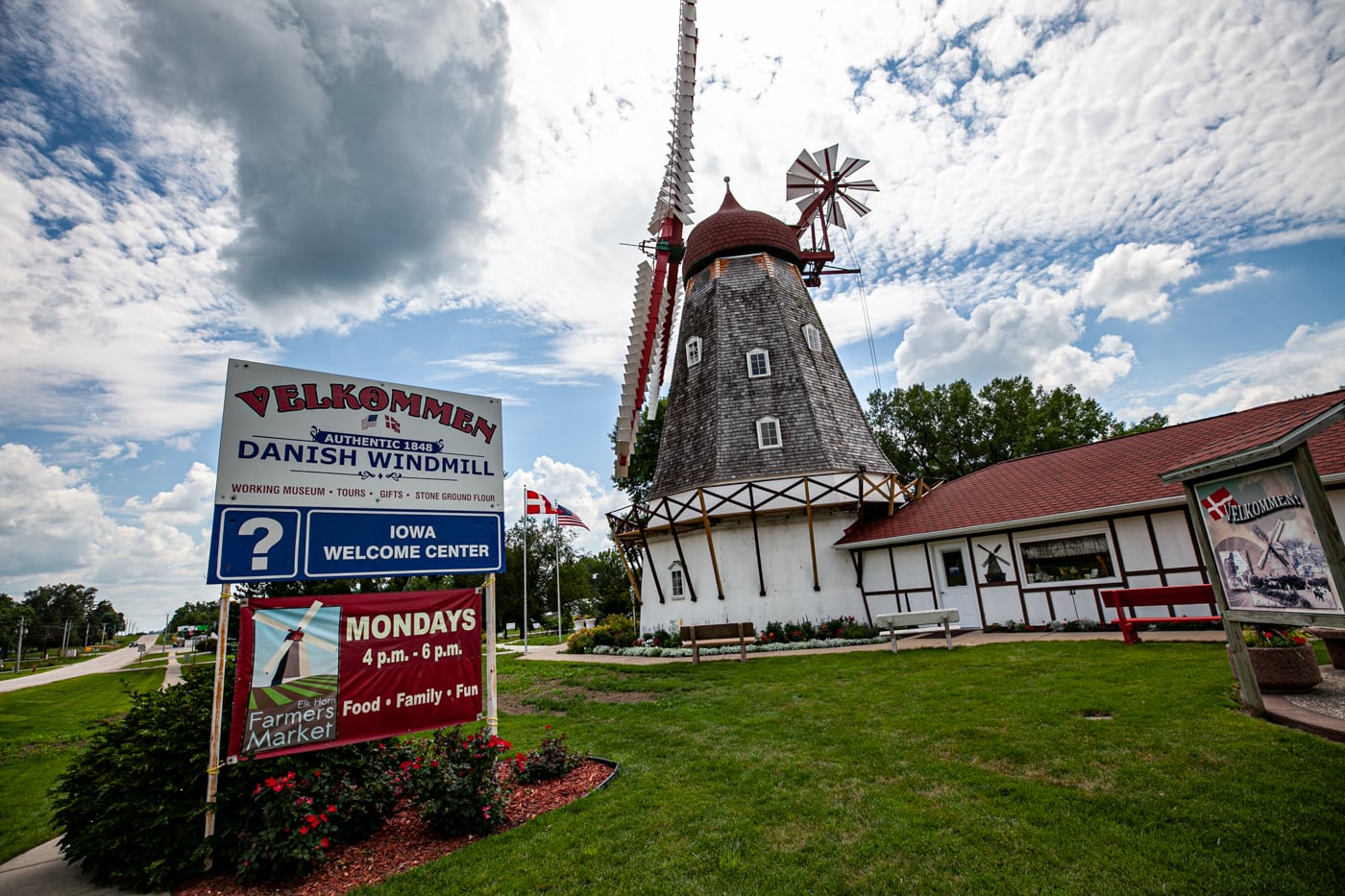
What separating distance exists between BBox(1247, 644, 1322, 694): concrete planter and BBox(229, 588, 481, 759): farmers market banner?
26.8ft

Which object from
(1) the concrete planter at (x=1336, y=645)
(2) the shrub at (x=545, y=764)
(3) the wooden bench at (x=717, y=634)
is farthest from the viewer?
(3) the wooden bench at (x=717, y=634)

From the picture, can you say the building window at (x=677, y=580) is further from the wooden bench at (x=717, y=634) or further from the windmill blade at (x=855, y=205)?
the windmill blade at (x=855, y=205)

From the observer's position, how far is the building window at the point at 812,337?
2275cm

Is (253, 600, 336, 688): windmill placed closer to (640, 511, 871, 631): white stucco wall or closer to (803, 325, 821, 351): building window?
(640, 511, 871, 631): white stucco wall

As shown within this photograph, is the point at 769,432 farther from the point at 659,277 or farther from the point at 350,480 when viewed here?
the point at 350,480

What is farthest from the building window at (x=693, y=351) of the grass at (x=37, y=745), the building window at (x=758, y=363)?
the grass at (x=37, y=745)

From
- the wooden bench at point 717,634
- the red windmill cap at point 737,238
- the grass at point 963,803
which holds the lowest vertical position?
the grass at point 963,803

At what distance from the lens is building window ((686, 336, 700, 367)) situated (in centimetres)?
2326

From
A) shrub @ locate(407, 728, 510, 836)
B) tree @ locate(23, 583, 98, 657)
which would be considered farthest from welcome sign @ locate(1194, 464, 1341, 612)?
tree @ locate(23, 583, 98, 657)

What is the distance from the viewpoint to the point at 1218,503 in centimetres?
570

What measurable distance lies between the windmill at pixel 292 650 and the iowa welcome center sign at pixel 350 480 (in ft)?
1.34

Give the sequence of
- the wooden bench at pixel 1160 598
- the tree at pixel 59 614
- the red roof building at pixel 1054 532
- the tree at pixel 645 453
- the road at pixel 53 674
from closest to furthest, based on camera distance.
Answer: the wooden bench at pixel 1160 598, the red roof building at pixel 1054 532, the road at pixel 53 674, the tree at pixel 645 453, the tree at pixel 59 614

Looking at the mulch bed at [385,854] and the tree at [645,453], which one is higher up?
the tree at [645,453]

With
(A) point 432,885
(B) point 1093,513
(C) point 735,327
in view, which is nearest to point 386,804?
(A) point 432,885
